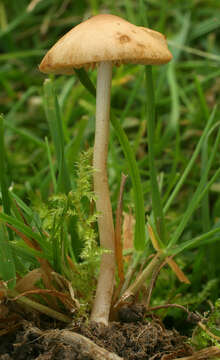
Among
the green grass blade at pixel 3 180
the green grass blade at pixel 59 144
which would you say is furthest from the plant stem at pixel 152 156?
the green grass blade at pixel 3 180

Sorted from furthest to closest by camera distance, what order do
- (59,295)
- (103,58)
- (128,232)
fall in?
(128,232)
(59,295)
(103,58)

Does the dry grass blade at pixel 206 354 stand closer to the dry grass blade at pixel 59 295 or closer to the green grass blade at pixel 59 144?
the dry grass blade at pixel 59 295

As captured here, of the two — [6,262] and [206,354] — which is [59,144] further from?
[206,354]

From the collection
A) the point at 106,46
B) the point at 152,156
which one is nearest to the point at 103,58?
the point at 106,46

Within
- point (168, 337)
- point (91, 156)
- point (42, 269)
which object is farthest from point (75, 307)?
point (91, 156)

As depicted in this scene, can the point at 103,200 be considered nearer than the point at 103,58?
No

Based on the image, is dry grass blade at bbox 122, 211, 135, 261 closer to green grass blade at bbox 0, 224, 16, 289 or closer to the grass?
the grass
